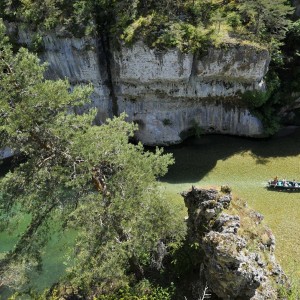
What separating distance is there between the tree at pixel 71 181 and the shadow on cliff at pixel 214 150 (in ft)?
39.1

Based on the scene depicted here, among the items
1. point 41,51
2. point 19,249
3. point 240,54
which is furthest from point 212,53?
point 19,249

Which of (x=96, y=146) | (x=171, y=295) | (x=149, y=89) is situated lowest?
(x=171, y=295)

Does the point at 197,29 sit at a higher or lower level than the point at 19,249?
higher

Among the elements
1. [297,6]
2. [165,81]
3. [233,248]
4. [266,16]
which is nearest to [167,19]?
[165,81]

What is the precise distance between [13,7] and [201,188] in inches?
768

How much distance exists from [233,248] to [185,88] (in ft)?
51.3

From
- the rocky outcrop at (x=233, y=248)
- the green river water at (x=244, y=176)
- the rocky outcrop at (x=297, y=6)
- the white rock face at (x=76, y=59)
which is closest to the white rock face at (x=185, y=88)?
the white rock face at (x=76, y=59)

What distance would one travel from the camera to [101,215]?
42.2ft

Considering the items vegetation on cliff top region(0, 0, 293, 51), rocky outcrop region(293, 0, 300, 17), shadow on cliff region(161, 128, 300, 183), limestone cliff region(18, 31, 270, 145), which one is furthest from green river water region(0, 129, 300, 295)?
rocky outcrop region(293, 0, 300, 17)

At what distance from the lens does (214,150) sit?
27297mm

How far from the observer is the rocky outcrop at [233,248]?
1200 centimetres

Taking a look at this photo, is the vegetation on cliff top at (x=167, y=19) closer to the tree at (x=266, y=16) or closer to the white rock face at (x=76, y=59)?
the tree at (x=266, y=16)

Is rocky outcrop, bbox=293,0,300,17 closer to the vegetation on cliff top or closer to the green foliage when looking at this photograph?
the vegetation on cliff top

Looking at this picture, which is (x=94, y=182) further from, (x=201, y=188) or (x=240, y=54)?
(x=240, y=54)
